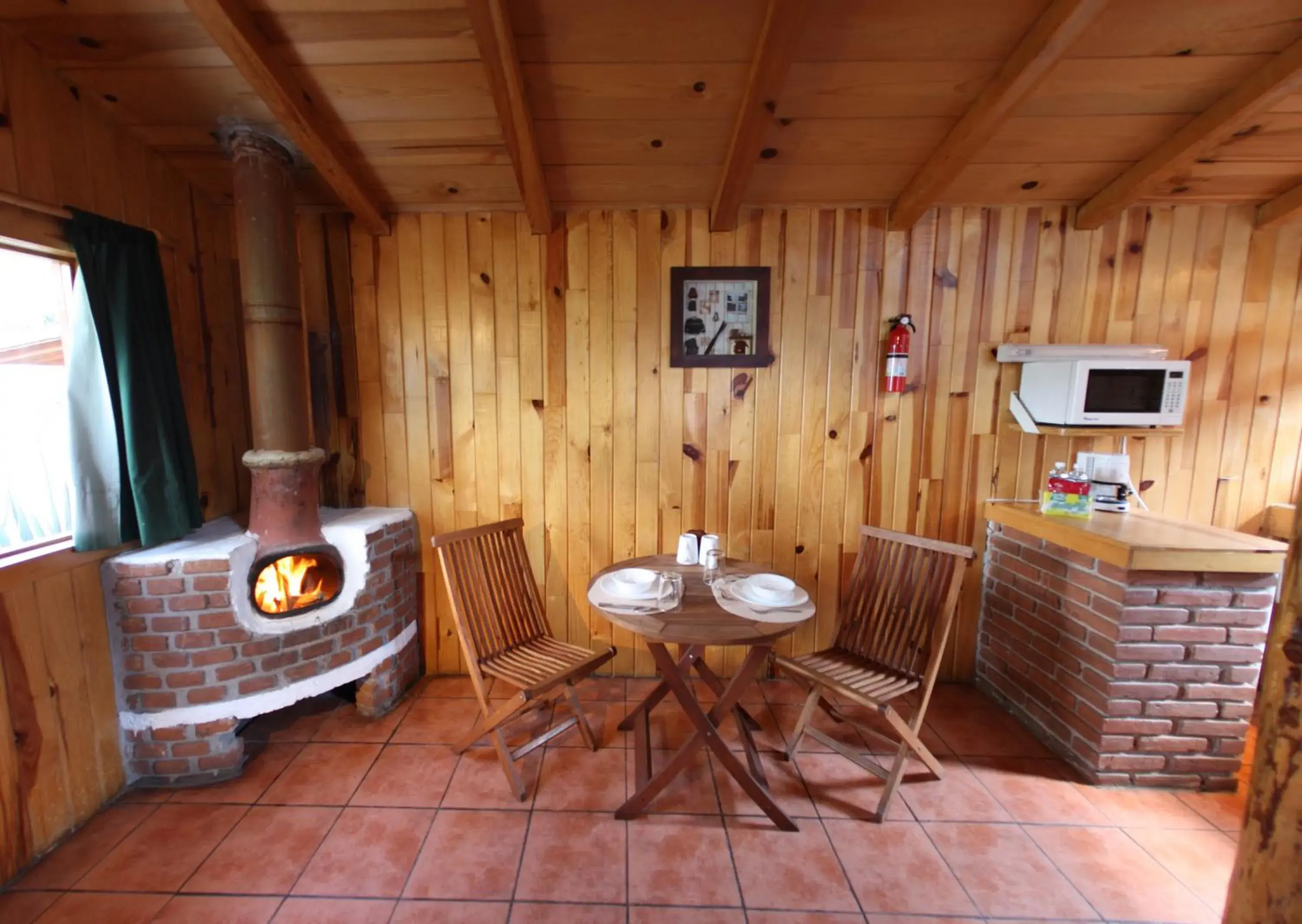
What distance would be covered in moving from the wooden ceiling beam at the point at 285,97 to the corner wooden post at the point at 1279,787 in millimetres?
2638

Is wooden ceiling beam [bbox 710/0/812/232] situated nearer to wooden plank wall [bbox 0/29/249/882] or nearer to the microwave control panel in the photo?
the microwave control panel

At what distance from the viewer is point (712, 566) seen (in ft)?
6.97

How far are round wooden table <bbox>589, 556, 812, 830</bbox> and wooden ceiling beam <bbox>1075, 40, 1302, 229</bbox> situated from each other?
2211 mm

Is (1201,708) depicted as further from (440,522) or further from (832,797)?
(440,522)

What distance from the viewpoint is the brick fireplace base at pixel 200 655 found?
1874mm

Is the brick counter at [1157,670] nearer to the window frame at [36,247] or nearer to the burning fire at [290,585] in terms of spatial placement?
the burning fire at [290,585]

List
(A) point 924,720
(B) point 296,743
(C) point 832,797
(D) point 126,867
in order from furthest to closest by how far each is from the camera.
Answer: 1. (A) point 924,720
2. (B) point 296,743
3. (C) point 832,797
4. (D) point 126,867

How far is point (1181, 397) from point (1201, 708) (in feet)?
4.02

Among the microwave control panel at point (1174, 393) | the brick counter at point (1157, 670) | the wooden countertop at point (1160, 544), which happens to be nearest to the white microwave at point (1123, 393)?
the microwave control panel at point (1174, 393)

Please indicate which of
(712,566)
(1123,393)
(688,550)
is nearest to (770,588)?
(712,566)

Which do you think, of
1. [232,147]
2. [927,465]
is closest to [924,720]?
[927,465]

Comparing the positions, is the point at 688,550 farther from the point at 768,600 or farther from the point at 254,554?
the point at 254,554

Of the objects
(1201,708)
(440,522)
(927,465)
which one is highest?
(927,465)

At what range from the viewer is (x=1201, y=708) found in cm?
196
